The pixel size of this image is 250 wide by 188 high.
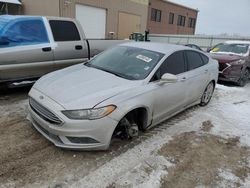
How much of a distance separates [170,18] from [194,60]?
123ft

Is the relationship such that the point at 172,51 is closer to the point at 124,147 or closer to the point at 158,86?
the point at 158,86

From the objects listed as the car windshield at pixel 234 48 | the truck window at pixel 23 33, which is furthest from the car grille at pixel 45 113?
the car windshield at pixel 234 48

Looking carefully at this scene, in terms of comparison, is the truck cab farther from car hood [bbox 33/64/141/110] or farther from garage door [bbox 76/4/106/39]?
garage door [bbox 76/4/106/39]

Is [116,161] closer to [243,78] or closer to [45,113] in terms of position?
[45,113]

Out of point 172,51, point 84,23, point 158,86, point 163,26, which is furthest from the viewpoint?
point 163,26

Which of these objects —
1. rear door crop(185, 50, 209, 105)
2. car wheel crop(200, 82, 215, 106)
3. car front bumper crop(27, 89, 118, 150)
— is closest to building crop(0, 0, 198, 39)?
car wheel crop(200, 82, 215, 106)

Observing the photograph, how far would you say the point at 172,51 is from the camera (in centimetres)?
454

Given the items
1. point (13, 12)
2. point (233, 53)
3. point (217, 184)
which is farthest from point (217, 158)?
point (13, 12)

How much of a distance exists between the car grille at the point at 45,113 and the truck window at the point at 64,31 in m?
2.88

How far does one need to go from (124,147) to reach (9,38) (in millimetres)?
3518

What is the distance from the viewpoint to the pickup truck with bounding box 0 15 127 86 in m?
5.22

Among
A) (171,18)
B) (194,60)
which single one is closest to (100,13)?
(194,60)

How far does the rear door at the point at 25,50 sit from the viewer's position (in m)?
5.18

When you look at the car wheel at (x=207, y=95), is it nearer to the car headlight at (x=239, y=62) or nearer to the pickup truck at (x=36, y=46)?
the car headlight at (x=239, y=62)
